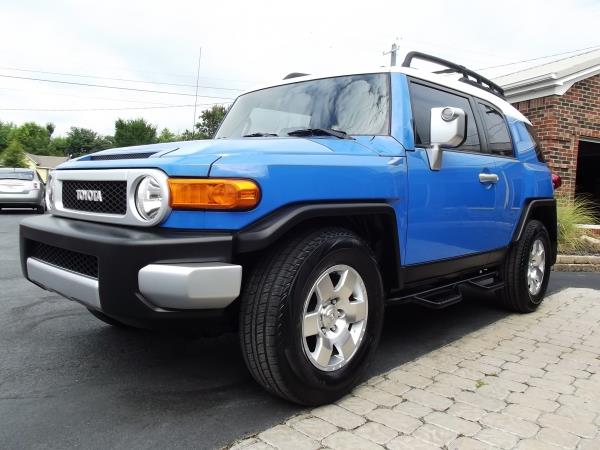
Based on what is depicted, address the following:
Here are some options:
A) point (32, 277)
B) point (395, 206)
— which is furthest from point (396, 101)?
point (32, 277)

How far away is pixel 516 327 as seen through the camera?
4379 mm

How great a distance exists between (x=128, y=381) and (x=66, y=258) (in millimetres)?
792

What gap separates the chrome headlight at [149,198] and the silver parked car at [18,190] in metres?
13.7

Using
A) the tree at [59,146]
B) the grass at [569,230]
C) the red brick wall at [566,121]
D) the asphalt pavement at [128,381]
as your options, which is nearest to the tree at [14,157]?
the tree at [59,146]

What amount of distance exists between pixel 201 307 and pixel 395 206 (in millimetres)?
1319

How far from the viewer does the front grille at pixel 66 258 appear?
244 cm

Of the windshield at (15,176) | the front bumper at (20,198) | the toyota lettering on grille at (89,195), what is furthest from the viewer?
the windshield at (15,176)

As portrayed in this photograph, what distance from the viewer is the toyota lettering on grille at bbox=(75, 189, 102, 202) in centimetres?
263

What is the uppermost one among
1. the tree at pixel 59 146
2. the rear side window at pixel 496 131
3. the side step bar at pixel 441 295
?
the tree at pixel 59 146

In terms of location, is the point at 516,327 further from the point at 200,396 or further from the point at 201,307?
the point at 201,307

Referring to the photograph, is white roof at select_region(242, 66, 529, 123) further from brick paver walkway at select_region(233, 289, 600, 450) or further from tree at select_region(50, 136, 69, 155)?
tree at select_region(50, 136, 69, 155)

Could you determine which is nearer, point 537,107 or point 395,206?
point 395,206

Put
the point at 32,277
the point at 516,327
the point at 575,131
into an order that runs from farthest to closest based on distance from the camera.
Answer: the point at 575,131, the point at 516,327, the point at 32,277

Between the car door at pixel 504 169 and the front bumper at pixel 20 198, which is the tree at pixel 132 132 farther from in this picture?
the car door at pixel 504 169
